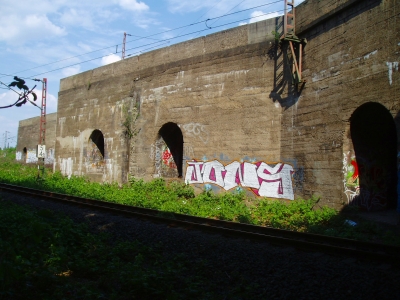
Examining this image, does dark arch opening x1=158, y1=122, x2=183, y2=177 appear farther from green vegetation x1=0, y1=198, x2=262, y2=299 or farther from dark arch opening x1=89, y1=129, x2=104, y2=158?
green vegetation x1=0, y1=198, x2=262, y2=299

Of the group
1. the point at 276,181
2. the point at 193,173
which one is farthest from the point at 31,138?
the point at 276,181

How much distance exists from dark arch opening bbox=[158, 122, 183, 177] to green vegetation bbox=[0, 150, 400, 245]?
126 cm

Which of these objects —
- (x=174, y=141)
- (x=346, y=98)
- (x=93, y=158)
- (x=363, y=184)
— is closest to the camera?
(x=346, y=98)

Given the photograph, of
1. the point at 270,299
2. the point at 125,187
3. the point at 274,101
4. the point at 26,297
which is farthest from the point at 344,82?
the point at 125,187

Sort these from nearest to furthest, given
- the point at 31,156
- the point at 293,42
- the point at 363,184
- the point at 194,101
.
→ the point at 363,184 < the point at 293,42 < the point at 194,101 < the point at 31,156

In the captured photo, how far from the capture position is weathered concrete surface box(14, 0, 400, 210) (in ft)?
30.4

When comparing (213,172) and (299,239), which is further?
(213,172)

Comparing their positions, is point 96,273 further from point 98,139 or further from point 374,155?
point 98,139

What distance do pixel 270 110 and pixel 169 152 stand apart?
17.9ft

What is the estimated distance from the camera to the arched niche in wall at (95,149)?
19.1 m

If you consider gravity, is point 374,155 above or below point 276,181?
above

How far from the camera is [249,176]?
12070 mm

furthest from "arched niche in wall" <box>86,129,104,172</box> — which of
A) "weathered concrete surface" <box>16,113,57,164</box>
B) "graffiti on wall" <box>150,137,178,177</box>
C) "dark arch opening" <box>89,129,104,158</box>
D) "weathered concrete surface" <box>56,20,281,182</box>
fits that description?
"weathered concrete surface" <box>16,113,57,164</box>

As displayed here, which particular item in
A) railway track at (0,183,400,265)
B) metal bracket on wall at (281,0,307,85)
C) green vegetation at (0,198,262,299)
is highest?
metal bracket on wall at (281,0,307,85)
